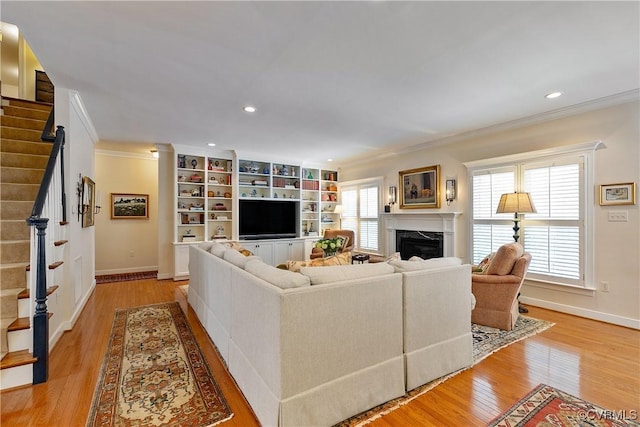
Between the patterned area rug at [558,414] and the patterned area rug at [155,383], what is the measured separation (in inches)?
73.4

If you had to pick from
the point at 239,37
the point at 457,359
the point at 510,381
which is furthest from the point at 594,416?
the point at 239,37

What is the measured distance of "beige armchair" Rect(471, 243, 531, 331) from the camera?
324 centimetres

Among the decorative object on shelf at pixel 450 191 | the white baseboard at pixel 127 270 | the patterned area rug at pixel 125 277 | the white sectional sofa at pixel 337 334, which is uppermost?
the decorative object on shelf at pixel 450 191

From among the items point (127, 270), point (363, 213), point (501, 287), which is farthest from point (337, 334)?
point (127, 270)

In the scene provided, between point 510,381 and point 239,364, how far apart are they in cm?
213

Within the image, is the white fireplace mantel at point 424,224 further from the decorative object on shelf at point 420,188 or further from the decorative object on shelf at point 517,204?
the decorative object on shelf at point 517,204

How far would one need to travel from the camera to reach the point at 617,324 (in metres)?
3.47

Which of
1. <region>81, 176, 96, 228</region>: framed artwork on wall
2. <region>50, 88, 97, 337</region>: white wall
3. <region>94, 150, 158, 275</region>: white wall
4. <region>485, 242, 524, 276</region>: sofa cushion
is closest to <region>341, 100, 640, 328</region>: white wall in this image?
<region>485, 242, 524, 276</region>: sofa cushion

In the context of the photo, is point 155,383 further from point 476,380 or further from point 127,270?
point 127,270

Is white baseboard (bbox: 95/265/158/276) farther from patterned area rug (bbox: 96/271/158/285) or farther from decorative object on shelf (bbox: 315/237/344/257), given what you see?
decorative object on shelf (bbox: 315/237/344/257)

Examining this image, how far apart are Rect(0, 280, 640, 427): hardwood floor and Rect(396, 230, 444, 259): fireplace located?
7.32ft

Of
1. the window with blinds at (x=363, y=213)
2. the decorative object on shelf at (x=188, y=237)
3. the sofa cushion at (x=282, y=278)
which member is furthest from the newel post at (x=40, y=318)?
the window with blinds at (x=363, y=213)

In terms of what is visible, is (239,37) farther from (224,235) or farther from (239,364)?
(224,235)

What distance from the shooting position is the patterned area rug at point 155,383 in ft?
6.16
